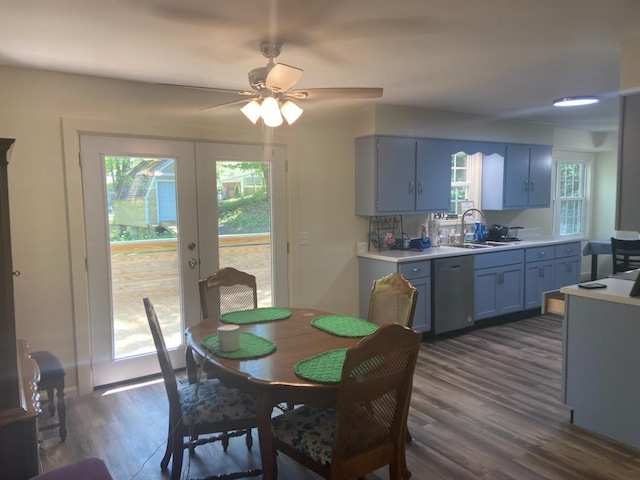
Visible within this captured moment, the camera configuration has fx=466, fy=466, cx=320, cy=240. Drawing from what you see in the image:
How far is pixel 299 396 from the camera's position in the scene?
1936mm

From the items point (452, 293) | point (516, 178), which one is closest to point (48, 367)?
point (452, 293)

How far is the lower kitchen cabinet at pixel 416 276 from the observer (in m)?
4.45

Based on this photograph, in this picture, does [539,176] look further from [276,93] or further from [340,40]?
[276,93]

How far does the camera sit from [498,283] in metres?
5.15

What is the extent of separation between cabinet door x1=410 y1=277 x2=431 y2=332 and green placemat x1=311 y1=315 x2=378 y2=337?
1.84 m

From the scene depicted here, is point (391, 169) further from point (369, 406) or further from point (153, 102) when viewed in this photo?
point (369, 406)

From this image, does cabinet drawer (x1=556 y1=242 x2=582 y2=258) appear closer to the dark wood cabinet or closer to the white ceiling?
the white ceiling

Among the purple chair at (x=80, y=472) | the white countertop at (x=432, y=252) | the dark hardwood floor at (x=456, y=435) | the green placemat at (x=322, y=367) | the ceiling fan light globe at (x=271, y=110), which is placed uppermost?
the ceiling fan light globe at (x=271, y=110)

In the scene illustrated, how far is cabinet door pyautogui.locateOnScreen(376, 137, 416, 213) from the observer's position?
4.57 meters

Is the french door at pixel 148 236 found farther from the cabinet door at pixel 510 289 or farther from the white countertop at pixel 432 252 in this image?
the cabinet door at pixel 510 289

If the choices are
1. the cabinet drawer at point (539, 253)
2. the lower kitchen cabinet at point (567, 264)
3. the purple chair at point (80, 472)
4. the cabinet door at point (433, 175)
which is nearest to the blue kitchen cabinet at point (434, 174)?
the cabinet door at point (433, 175)

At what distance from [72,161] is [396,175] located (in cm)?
287

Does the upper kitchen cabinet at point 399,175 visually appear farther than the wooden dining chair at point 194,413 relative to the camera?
Yes

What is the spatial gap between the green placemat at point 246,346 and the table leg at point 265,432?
0.95ft
